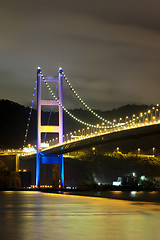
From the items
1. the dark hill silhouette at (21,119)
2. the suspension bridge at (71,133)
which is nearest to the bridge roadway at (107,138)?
the suspension bridge at (71,133)

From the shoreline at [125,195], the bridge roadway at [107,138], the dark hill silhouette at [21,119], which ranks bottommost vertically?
the shoreline at [125,195]

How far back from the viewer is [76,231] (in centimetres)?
1373

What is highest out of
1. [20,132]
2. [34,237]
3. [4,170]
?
[20,132]

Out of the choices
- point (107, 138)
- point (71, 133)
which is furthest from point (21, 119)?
point (107, 138)

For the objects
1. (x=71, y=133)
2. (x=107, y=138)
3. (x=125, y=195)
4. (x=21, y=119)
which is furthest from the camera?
(x=21, y=119)

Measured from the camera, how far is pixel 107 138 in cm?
4438

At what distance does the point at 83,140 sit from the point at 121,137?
274 inches

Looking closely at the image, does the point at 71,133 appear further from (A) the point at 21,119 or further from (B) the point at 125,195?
(A) the point at 21,119

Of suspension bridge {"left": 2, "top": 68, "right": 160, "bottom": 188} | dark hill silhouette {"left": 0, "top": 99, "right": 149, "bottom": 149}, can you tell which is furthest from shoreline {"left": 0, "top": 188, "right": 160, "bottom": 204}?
dark hill silhouette {"left": 0, "top": 99, "right": 149, "bottom": 149}

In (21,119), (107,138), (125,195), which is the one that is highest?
(21,119)

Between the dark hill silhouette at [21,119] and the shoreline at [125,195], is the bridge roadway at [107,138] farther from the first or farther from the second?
the dark hill silhouette at [21,119]

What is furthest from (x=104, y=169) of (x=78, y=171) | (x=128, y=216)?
(x=128, y=216)

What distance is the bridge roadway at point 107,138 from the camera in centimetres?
3828

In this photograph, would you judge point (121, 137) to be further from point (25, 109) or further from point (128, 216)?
point (25, 109)
